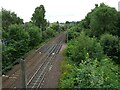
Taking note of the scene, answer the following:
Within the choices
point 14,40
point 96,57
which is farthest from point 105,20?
point 96,57

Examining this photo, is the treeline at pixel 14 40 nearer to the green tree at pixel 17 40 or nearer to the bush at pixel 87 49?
the green tree at pixel 17 40

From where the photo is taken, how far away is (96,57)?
28.0 metres

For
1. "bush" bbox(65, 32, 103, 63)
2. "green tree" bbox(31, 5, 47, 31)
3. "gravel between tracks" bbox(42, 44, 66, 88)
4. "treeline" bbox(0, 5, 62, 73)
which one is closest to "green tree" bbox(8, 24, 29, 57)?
"treeline" bbox(0, 5, 62, 73)

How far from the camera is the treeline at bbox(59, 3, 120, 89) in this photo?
1448cm

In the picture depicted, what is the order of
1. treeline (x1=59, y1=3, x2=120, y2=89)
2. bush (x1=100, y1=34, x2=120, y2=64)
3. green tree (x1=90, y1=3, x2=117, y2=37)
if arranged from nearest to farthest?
treeline (x1=59, y1=3, x2=120, y2=89) → bush (x1=100, y1=34, x2=120, y2=64) → green tree (x1=90, y1=3, x2=117, y2=37)

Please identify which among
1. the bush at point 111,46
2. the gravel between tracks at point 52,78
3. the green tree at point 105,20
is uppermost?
the green tree at point 105,20

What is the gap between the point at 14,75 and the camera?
2981 centimetres

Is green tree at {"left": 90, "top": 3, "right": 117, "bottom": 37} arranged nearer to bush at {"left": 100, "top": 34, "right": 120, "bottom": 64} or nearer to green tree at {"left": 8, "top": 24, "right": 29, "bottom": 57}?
bush at {"left": 100, "top": 34, "right": 120, "bottom": 64}

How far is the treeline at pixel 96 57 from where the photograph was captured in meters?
14.5

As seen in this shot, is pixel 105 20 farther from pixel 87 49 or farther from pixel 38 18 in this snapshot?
pixel 38 18

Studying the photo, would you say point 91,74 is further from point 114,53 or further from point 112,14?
point 112,14

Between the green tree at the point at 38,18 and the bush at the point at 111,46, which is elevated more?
the green tree at the point at 38,18

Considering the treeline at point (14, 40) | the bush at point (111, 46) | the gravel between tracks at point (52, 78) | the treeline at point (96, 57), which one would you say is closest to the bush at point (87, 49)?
the treeline at point (96, 57)

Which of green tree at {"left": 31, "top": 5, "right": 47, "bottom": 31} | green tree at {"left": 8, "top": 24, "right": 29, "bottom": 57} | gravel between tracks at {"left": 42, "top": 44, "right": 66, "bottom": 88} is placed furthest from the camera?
green tree at {"left": 31, "top": 5, "right": 47, "bottom": 31}
